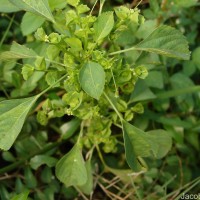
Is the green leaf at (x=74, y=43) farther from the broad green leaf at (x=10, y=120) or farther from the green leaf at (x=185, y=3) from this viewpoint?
the green leaf at (x=185, y=3)

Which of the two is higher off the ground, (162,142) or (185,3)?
(185,3)

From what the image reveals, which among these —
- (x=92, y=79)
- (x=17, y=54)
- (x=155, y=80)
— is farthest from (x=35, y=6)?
(x=155, y=80)

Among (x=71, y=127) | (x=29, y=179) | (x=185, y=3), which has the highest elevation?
(x=185, y=3)

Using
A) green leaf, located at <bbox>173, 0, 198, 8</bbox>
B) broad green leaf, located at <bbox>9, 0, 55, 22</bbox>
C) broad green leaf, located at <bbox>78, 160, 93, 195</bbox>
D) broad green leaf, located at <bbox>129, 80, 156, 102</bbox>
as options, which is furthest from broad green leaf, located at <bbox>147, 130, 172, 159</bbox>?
broad green leaf, located at <bbox>9, 0, 55, 22</bbox>

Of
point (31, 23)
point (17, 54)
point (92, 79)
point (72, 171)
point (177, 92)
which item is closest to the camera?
point (92, 79)

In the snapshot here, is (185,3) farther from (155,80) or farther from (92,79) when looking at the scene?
(92,79)

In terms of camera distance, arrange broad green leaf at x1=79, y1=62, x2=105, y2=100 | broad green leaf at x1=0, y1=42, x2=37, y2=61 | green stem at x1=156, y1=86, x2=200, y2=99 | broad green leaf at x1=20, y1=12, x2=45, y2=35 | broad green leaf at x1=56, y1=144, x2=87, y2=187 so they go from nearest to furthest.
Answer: broad green leaf at x1=79, y1=62, x2=105, y2=100 → broad green leaf at x1=0, y1=42, x2=37, y2=61 → broad green leaf at x1=56, y1=144, x2=87, y2=187 → broad green leaf at x1=20, y1=12, x2=45, y2=35 → green stem at x1=156, y1=86, x2=200, y2=99

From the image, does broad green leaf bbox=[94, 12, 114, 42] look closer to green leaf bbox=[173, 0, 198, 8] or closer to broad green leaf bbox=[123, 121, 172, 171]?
broad green leaf bbox=[123, 121, 172, 171]

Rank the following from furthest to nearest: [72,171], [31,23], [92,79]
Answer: [31,23] < [72,171] < [92,79]
